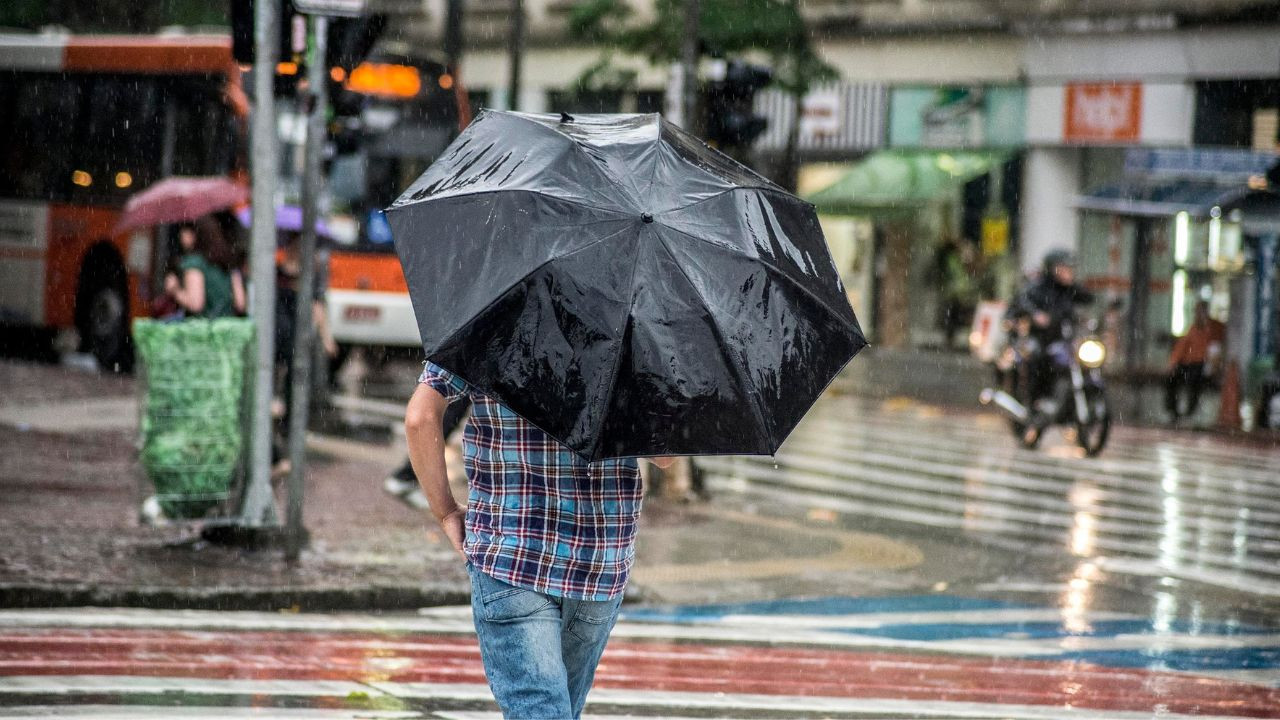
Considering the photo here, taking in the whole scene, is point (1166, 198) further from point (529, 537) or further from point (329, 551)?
point (529, 537)

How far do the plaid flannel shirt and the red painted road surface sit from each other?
3.12 metres

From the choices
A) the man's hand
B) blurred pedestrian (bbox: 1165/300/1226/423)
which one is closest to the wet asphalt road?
the man's hand

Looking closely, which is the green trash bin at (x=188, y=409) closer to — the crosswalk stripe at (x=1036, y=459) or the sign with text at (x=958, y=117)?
the crosswalk stripe at (x=1036, y=459)

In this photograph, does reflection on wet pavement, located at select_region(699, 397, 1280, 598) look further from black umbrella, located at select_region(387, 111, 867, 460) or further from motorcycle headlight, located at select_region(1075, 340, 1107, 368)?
black umbrella, located at select_region(387, 111, 867, 460)

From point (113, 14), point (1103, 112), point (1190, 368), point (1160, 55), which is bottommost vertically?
point (1190, 368)

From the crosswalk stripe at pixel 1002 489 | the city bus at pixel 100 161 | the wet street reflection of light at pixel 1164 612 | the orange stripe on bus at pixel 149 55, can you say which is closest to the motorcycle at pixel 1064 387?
the crosswalk stripe at pixel 1002 489

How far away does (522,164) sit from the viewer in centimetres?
405

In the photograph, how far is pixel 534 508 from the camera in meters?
3.97

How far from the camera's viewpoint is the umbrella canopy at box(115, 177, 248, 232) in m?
12.4

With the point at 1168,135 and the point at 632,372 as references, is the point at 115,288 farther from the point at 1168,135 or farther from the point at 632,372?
the point at 632,372

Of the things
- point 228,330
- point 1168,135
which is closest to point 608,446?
point 228,330

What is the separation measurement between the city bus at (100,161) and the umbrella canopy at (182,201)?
724 cm

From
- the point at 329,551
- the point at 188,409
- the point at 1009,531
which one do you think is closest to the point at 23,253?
the point at 188,409

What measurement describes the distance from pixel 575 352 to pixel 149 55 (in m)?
19.4
